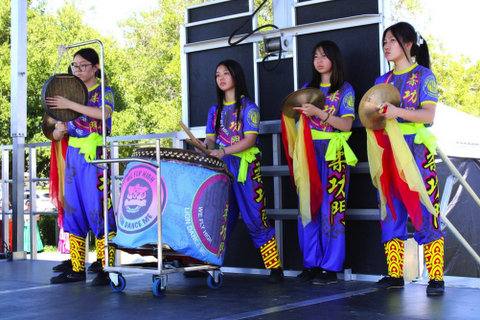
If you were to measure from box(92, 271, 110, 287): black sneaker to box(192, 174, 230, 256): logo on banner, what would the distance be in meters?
0.85

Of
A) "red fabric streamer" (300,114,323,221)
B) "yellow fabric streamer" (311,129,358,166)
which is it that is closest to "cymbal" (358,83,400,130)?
"yellow fabric streamer" (311,129,358,166)

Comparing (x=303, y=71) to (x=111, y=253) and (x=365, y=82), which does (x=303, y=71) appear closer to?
(x=365, y=82)

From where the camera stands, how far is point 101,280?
4.61 meters

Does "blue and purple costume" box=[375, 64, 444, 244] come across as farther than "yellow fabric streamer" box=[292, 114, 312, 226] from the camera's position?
No

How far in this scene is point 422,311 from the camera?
3.37m

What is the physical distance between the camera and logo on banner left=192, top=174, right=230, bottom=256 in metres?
4.16

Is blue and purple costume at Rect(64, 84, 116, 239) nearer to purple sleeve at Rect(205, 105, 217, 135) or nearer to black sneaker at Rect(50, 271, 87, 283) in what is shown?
black sneaker at Rect(50, 271, 87, 283)

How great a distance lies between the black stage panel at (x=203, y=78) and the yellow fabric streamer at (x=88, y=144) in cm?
103

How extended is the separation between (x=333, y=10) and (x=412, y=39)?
896mm

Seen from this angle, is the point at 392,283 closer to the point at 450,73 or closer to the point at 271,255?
the point at 271,255

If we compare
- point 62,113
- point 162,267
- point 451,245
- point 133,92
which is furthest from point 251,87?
point 133,92

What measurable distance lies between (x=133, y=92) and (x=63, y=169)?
18.2 m

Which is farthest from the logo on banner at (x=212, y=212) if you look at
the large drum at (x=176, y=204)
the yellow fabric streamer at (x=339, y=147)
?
the yellow fabric streamer at (x=339, y=147)

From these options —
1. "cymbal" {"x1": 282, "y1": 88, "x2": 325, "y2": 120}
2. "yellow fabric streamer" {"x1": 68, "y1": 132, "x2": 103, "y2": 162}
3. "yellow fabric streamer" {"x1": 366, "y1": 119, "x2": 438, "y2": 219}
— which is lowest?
"yellow fabric streamer" {"x1": 366, "y1": 119, "x2": 438, "y2": 219}
